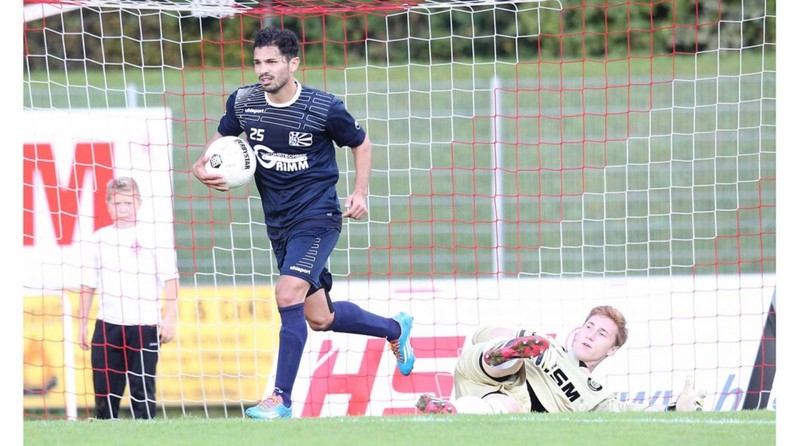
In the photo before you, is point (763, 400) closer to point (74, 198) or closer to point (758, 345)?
point (758, 345)

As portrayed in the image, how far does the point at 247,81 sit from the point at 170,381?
4.77 m

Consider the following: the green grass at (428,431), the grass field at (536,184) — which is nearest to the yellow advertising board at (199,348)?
the grass field at (536,184)

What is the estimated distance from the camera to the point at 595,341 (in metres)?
6.61

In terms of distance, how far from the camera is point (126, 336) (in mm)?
7707

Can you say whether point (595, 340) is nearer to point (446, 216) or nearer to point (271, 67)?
point (271, 67)

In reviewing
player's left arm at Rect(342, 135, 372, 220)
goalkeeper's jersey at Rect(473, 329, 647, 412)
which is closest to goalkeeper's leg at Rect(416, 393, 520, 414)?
goalkeeper's jersey at Rect(473, 329, 647, 412)

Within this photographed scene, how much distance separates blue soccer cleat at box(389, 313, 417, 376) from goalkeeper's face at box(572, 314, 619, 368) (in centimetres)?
99

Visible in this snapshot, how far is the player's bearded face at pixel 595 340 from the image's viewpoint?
21.7 feet

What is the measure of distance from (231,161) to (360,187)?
0.66 metres

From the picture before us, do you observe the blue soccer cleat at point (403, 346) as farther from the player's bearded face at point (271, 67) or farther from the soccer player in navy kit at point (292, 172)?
the player's bearded face at point (271, 67)

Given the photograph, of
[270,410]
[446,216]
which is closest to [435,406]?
[270,410]

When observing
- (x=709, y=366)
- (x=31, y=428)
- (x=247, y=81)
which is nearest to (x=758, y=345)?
(x=709, y=366)

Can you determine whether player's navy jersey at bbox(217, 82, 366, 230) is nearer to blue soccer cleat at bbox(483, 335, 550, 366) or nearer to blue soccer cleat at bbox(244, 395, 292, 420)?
blue soccer cleat at bbox(244, 395, 292, 420)
